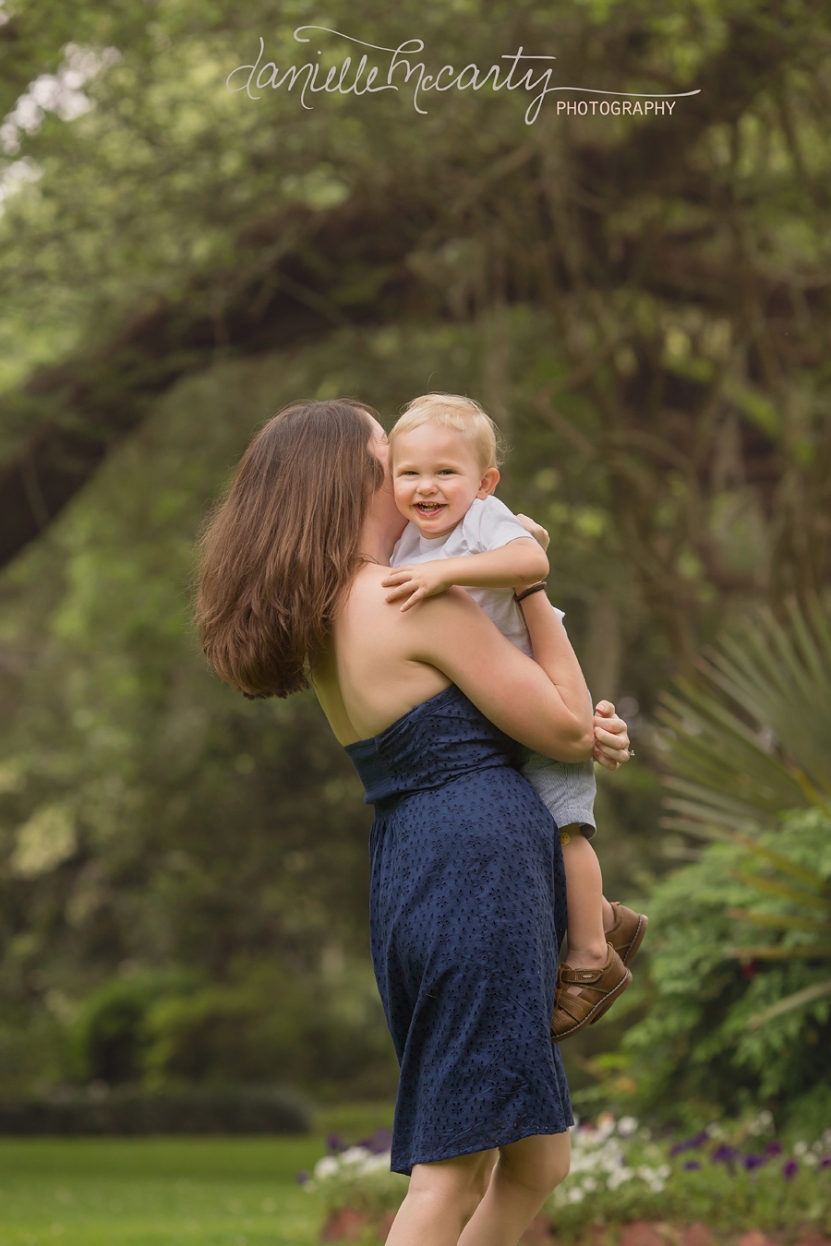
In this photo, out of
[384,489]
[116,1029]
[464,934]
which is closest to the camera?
[464,934]

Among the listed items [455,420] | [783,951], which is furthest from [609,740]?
[783,951]

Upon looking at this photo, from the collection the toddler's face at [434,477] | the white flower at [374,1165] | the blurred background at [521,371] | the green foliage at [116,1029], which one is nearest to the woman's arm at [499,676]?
the toddler's face at [434,477]

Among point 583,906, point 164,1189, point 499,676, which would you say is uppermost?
point 499,676

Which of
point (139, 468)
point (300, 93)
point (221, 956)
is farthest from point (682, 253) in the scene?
point (221, 956)

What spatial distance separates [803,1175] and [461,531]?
3.19m

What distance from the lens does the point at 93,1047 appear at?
569 inches

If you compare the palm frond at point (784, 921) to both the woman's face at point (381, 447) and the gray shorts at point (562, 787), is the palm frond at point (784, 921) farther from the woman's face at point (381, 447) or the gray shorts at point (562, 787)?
the woman's face at point (381, 447)

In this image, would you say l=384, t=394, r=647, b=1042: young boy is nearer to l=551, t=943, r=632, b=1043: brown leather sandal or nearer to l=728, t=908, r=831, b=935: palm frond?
l=551, t=943, r=632, b=1043: brown leather sandal

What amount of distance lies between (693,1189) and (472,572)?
10.6 ft

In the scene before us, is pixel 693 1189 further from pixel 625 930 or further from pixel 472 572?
pixel 472 572

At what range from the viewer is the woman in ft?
6.92

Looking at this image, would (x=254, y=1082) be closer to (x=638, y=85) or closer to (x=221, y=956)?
(x=221, y=956)

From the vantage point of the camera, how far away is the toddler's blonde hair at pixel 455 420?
230 centimetres

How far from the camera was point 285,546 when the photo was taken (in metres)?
2.29
